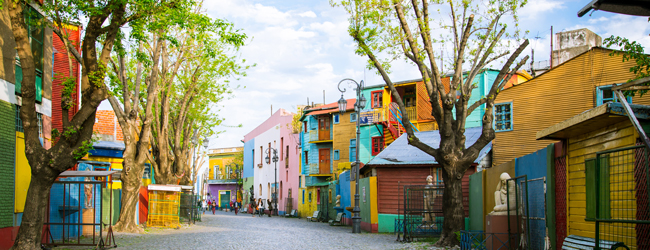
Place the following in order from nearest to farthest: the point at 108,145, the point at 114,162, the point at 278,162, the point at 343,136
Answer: the point at 108,145 < the point at 114,162 < the point at 343,136 < the point at 278,162

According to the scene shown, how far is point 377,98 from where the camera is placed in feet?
115

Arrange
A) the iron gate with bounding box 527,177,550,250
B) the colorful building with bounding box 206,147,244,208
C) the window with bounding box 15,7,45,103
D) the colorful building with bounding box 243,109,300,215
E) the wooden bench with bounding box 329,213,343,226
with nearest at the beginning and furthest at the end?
the iron gate with bounding box 527,177,550,250, the window with bounding box 15,7,45,103, the wooden bench with bounding box 329,213,343,226, the colorful building with bounding box 243,109,300,215, the colorful building with bounding box 206,147,244,208

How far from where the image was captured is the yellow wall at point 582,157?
7703 millimetres

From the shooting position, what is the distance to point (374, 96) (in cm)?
3528

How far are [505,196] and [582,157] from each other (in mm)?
3019

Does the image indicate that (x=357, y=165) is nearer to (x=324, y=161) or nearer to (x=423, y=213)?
(x=423, y=213)

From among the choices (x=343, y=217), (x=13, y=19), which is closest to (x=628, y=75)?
(x=343, y=217)

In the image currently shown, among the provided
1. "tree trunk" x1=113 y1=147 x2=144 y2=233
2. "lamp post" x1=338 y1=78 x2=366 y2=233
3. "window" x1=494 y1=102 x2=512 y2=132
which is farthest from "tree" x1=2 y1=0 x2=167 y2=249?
"window" x1=494 y1=102 x2=512 y2=132

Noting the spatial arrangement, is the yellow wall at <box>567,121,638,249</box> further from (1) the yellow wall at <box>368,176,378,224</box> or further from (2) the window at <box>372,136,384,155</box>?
(2) the window at <box>372,136,384,155</box>

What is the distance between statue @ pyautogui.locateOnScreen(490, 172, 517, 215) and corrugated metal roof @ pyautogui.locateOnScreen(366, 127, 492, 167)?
9319mm

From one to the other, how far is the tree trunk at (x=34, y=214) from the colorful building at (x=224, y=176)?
200 ft

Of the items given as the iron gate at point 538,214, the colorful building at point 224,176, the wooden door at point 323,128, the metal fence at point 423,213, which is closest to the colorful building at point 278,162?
the wooden door at point 323,128

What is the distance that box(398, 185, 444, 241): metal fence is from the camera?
16.8 metres

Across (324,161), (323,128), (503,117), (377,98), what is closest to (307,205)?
(324,161)
